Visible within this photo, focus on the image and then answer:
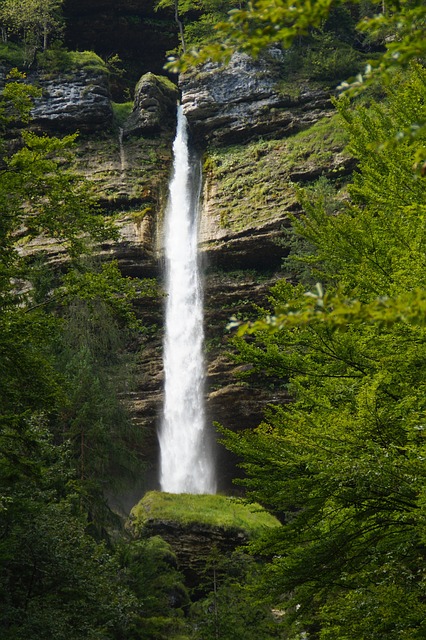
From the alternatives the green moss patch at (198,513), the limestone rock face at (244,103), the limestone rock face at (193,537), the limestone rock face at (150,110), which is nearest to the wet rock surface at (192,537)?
the limestone rock face at (193,537)

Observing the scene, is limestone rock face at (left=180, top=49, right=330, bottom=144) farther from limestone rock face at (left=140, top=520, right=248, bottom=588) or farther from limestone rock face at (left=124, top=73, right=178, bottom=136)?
limestone rock face at (left=140, top=520, right=248, bottom=588)

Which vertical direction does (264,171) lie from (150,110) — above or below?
below

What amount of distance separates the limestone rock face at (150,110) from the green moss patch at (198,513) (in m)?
24.0

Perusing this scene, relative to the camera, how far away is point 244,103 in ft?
124

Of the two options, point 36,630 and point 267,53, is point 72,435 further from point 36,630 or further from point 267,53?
point 267,53

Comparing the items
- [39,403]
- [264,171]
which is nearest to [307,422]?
[39,403]

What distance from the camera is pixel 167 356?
103 ft

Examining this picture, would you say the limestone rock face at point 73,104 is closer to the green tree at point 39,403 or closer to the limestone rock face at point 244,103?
the limestone rock face at point 244,103

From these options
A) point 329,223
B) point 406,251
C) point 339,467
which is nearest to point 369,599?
point 339,467

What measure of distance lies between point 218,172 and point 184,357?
1121cm

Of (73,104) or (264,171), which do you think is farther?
(73,104)

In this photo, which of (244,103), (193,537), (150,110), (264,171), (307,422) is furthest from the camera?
(150,110)

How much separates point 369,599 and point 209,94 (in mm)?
35926

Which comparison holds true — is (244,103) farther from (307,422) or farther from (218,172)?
(307,422)
